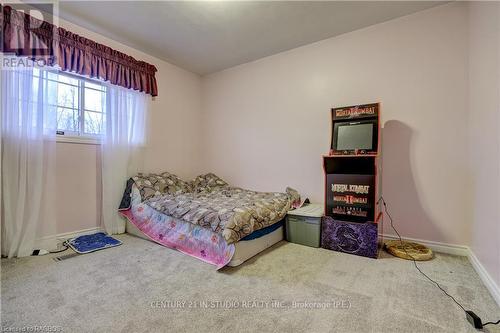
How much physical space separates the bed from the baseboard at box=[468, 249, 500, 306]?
1622mm

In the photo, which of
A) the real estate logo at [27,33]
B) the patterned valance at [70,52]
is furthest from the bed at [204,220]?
the real estate logo at [27,33]

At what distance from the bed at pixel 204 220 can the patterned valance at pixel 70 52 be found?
1298 millimetres

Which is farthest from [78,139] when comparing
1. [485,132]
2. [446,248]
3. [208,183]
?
[446,248]

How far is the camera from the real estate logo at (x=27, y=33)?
2053mm

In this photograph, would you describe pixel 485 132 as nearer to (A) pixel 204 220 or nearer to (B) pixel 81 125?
(A) pixel 204 220

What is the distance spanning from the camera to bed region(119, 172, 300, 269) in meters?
1.98

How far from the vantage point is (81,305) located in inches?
55.4

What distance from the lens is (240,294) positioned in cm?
154

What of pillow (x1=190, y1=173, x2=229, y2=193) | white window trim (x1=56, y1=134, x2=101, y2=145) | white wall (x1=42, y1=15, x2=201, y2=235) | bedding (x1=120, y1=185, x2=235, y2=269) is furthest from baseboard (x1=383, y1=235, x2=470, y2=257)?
white window trim (x1=56, y1=134, x2=101, y2=145)

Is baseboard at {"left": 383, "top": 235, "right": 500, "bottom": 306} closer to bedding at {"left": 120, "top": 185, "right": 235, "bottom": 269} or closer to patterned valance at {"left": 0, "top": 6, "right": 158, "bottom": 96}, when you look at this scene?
bedding at {"left": 120, "top": 185, "right": 235, "bottom": 269}

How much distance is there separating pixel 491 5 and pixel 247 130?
2762mm

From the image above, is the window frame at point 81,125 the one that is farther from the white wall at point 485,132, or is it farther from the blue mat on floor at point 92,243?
the white wall at point 485,132

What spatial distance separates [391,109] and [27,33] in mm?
3726

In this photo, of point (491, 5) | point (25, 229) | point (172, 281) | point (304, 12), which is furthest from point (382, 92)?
point (25, 229)
